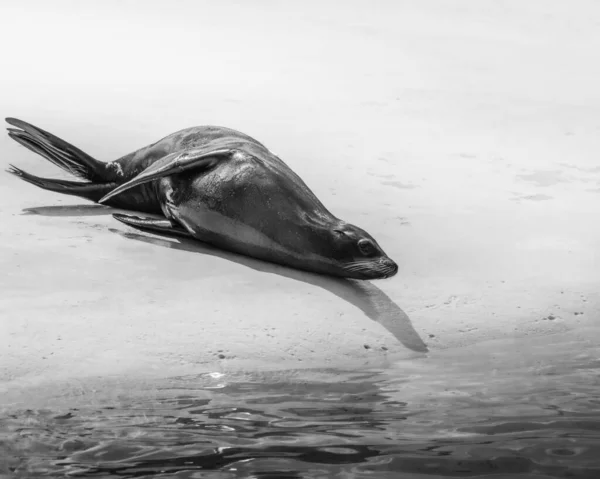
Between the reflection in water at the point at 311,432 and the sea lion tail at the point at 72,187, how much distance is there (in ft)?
7.47

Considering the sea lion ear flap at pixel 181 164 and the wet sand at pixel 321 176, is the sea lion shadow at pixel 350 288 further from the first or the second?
the sea lion ear flap at pixel 181 164

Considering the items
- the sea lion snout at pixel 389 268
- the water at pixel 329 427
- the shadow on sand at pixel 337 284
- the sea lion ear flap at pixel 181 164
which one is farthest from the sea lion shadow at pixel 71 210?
the water at pixel 329 427

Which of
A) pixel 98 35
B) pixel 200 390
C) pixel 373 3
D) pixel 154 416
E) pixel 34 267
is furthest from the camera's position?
pixel 373 3

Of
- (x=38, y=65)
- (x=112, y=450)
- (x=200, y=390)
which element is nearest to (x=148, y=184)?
(x=200, y=390)

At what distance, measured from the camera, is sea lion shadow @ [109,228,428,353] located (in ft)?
14.3

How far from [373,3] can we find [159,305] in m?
8.33

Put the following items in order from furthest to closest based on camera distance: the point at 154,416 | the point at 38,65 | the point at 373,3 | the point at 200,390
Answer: the point at 373,3, the point at 38,65, the point at 200,390, the point at 154,416

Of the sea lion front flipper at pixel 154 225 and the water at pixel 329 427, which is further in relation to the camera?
the sea lion front flipper at pixel 154 225

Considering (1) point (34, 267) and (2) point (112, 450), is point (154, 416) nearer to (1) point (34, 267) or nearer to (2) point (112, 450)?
(2) point (112, 450)

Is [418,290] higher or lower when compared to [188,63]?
lower

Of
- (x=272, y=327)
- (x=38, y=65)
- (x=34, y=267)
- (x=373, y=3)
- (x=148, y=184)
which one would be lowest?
(x=272, y=327)

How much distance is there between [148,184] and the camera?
5566 mm

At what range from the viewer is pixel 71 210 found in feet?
18.1

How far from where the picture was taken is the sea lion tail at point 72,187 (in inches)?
228
